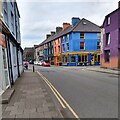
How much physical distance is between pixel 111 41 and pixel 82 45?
699 inches

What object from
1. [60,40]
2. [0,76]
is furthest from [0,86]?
[60,40]

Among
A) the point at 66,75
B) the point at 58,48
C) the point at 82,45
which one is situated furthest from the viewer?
the point at 58,48

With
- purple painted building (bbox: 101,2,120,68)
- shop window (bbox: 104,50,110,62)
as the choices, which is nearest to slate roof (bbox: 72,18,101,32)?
purple painted building (bbox: 101,2,120,68)

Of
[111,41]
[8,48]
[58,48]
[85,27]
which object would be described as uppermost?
[85,27]

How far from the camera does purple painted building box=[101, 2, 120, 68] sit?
2530 centimetres

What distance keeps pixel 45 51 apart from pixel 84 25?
28.6 m

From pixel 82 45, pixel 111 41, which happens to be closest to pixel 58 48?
pixel 82 45

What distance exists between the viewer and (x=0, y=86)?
27.3 ft

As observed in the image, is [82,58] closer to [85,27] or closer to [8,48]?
[85,27]

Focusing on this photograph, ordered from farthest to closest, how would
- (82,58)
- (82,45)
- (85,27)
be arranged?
(85,27)
(82,45)
(82,58)

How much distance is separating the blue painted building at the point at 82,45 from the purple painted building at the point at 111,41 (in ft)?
46.9

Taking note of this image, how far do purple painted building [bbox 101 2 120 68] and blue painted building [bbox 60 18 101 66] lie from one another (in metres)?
14.3

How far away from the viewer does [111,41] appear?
27016 millimetres

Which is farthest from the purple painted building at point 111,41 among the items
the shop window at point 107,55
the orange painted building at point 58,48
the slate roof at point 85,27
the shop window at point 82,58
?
the orange painted building at point 58,48
